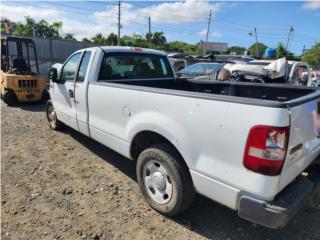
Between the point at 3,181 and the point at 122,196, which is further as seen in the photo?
the point at 3,181

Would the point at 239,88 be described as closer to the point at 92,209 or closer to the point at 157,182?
the point at 157,182

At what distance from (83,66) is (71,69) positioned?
57 centimetres

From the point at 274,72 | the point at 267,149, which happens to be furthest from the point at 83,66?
the point at 274,72

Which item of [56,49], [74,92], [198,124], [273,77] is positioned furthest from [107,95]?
[56,49]

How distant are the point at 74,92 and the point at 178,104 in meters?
2.50

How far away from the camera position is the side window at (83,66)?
4262mm

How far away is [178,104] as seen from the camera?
255cm

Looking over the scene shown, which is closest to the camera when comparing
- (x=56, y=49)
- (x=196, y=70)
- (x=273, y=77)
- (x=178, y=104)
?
(x=178, y=104)

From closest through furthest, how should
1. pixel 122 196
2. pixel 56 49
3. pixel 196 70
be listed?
pixel 122 196 → pixel 196 70 → pixel 56 49

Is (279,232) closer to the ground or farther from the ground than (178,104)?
closer to the ground

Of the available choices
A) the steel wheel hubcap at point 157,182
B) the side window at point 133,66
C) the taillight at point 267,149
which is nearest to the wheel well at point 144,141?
the steel wheel hubcap at point 157,182

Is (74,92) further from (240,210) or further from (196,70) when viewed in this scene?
(196,70)

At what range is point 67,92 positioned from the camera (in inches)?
187

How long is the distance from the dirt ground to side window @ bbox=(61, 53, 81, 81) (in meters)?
1.36
